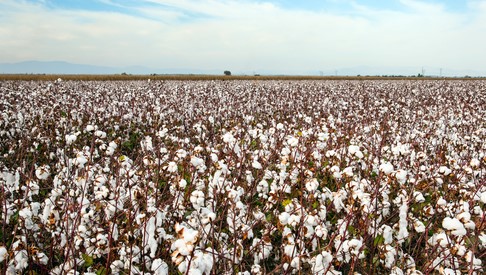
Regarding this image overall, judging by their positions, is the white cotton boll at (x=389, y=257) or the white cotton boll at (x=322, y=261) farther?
the white cotton boll at (x=389, y=257)

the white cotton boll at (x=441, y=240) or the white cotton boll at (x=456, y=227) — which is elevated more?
the white cotton boll at (x=456, y=227)

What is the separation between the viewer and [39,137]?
820 centimetres

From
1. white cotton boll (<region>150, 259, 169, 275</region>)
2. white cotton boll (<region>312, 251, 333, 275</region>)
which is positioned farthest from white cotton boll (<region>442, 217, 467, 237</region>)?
white cotton boll (<region>150, 259, 169, 275</region>)

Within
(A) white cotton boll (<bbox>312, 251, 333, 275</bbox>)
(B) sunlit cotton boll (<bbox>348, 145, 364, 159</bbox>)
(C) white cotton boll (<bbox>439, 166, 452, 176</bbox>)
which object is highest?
(B) sunlit cotton boll (<bbox>348, 145, 364, 159</bbox>)

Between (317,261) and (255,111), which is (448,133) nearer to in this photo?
(255,111)

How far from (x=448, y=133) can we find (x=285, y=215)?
8871 mm

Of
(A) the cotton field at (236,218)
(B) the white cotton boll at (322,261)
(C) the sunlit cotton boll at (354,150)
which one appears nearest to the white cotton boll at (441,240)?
(A) the cotton field at (236,218)

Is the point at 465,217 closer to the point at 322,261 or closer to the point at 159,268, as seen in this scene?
the point at 322,261

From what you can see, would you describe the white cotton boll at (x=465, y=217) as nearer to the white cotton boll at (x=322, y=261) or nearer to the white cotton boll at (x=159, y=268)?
the white cotton boll at (x=322, y=261)

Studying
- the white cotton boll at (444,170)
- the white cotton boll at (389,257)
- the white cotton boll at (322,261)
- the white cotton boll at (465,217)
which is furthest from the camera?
the white cotton boll at (444,170)

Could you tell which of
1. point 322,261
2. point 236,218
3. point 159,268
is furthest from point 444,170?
point 159,268

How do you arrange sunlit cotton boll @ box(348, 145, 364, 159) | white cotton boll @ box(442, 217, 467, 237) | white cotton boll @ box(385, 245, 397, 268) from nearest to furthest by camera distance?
white cotton boll @ box(442, 217, 467, 237), white cotton boll @ box(385, 245, 397, 268), sunlit cotton boll @ box(348, 145, 364, 159)

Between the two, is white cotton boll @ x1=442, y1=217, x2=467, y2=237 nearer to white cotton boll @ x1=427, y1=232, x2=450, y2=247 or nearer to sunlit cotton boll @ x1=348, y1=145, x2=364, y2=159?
white cotton boll @ x1=427, y1=232, x2=450, y2=247

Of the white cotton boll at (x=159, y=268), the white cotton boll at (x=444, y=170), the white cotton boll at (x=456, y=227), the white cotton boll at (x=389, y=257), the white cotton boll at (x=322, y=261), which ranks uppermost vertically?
the white cotton boll at (x=456, y=227)
